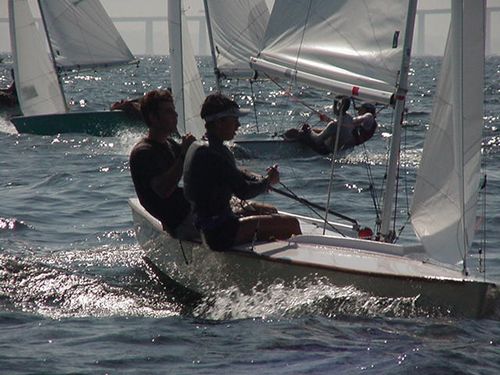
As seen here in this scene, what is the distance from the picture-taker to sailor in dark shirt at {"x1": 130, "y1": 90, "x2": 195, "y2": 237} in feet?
25.8

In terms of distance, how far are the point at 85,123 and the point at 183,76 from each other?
4.52 m

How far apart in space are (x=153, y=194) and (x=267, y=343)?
64.8 inches

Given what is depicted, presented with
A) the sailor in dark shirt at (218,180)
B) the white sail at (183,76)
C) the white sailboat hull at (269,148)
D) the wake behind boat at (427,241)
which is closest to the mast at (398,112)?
the wake behind boat at (427,241)

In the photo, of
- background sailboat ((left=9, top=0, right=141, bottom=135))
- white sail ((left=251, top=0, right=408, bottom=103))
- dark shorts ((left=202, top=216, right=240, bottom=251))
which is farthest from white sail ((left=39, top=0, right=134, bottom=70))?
dark shorts ((left=202, top=216, right=240, bottom=251))

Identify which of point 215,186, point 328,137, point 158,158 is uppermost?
point 158,158

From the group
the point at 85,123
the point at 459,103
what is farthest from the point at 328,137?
the point at 459,103

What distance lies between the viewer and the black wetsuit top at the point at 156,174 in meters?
7.98

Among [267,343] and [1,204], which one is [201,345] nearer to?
[267,343]

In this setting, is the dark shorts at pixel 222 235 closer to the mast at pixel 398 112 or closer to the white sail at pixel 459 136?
the mast at pixel 398 112

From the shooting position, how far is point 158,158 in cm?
799

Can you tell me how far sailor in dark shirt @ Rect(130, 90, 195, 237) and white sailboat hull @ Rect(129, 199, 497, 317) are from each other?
0.36 m

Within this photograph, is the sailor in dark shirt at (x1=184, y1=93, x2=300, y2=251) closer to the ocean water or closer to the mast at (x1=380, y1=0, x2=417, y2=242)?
the ocean water

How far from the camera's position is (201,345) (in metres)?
6.87

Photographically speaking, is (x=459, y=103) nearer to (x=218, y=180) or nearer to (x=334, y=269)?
(x=334, y=269)
